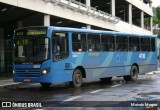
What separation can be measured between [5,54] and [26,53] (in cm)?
1342

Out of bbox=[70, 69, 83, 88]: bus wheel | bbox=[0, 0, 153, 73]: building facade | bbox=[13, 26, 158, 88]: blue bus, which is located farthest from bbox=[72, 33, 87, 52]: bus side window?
bbox=[0, 0, 153, 73]: building facade

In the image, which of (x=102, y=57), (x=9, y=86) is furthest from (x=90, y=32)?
(x=9, y=86)

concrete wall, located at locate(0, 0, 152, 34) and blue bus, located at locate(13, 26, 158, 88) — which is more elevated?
concrete wall, located at locate(0, 0, 152, 34)

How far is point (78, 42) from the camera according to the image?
63.2ft

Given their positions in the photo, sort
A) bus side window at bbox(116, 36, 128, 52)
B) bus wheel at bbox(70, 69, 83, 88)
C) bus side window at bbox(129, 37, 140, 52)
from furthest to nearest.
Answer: bus side window at bbox(129, 37, 140, 52) < bus side window at bbox(116, 36, 128, 52) < bus wheel at bbox(70, 69, 83, 88)

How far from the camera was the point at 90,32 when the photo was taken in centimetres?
2016

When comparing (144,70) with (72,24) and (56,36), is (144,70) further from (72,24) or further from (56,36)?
(72,24)

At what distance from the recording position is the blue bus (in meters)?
17.4

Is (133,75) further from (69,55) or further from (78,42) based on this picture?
(69,55)

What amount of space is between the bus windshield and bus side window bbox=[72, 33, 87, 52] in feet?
6.18

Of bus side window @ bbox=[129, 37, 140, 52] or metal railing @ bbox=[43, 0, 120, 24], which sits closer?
bus side window @ bbox=[129, 37, 140, 52]

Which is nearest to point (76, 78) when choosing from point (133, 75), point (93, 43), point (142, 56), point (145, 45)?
point (93, 43)

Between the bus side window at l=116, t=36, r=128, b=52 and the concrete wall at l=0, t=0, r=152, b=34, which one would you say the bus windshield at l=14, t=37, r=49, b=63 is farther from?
the concrete wall at l=0, t=0, r=152, b=34

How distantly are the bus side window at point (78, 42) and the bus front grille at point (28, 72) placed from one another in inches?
90.9
